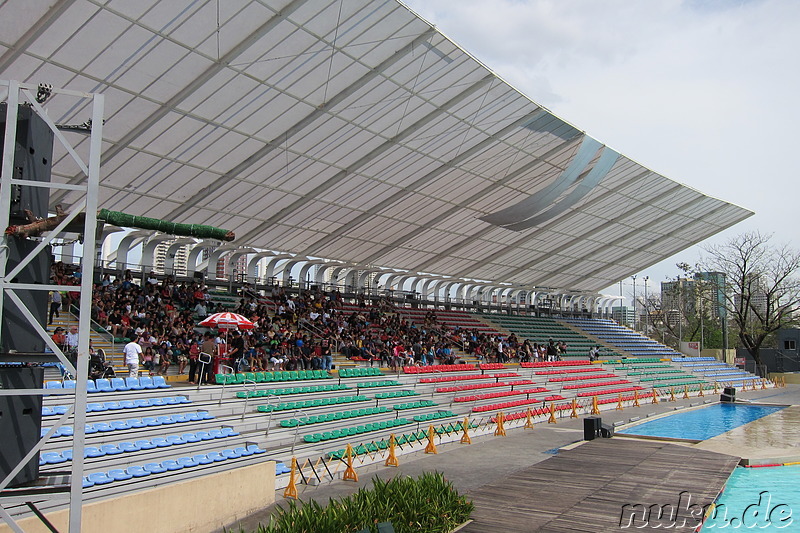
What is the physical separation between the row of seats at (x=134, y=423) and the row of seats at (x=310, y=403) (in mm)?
1730

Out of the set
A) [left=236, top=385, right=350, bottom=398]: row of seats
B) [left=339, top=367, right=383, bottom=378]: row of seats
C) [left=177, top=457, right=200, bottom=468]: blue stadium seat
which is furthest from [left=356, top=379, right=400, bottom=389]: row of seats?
[left=177, top=457, right=200, bottom=468]: blue stadium seat

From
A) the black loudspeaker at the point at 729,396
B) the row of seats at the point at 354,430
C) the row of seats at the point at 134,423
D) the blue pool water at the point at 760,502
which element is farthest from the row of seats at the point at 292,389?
the black loudspeaker at the point at 729,396

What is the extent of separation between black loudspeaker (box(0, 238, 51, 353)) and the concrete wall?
3.20m

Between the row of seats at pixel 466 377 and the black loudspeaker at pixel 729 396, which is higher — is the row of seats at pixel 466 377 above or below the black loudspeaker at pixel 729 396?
above

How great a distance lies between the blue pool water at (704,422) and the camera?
2108 centimetres

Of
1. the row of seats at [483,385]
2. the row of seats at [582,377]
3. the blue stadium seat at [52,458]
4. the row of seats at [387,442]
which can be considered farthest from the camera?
the row of seats at [582,377]

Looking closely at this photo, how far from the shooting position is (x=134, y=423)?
11.9 metres

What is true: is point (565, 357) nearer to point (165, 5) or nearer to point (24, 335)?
point (165, 5)

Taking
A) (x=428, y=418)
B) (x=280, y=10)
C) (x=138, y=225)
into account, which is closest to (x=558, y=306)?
(x=428, y=418)

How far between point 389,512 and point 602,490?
461 centimetres

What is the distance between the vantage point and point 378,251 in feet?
120

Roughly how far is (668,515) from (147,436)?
9005mm

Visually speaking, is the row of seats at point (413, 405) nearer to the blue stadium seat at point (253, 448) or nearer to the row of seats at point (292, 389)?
the row of seats at point (292, 389)

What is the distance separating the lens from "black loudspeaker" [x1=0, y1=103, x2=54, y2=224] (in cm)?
539
